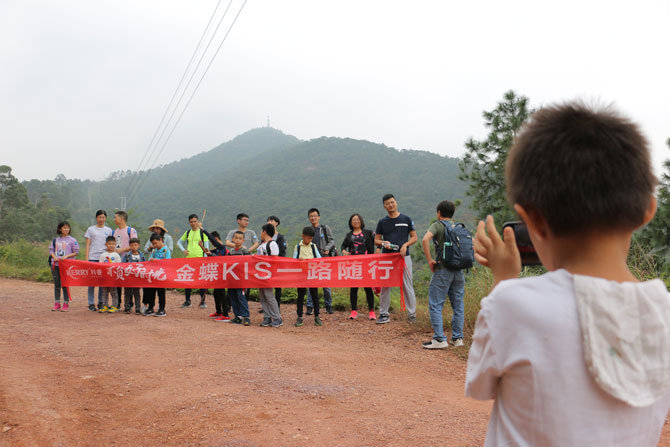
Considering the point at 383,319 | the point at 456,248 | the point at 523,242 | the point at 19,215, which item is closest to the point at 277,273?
the point at 383,319

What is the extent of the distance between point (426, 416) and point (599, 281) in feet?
10.8

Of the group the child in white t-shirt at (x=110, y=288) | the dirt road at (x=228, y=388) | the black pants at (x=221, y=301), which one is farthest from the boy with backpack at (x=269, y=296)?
the child in white t-shirt at (x=110, y=288)

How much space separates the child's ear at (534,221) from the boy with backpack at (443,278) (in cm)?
508

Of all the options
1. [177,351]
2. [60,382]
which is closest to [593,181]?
[60,382]

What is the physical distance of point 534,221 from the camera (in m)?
1.21

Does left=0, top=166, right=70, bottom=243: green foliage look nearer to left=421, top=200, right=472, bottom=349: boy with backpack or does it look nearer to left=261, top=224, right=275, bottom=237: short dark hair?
left=261, top=224, right=275, bottom=237: short dark hair

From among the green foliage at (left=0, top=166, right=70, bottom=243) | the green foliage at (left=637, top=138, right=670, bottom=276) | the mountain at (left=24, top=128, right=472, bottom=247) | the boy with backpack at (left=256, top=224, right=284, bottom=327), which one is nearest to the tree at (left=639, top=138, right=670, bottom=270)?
the green foliage at (left=637, top=138, right=670, bottom=276)

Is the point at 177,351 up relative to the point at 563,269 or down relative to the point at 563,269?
down

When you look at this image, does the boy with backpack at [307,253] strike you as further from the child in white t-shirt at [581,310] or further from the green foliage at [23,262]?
the green foliage at [23,262]

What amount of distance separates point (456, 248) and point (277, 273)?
3416 millimetres

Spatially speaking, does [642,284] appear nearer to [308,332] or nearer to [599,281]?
[599,281]

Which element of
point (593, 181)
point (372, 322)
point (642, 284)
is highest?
point (593, 181)

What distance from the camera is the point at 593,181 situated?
1112 millimetres

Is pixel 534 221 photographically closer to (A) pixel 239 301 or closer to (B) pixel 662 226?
(A) pixel 239 301
